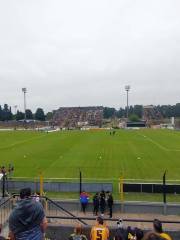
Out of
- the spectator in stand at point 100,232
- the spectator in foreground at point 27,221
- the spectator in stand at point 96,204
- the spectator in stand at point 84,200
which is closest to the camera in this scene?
the spectator in foreground at point 27,221

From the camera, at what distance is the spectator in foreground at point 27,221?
6.96 metres

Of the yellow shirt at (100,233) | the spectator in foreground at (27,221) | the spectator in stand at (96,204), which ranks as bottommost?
the spectator in stand at (96,204)

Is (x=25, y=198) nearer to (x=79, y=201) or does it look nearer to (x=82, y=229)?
(x=82, y=229)

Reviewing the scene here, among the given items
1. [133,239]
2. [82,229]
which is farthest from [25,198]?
[82,229]

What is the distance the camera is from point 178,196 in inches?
863

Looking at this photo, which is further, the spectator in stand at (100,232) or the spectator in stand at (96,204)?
the spectator in stand at (96,204)

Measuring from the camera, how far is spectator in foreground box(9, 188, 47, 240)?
22.8ft

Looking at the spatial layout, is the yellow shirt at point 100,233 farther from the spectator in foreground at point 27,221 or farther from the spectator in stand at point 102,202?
the spectator in stand at point 102,202

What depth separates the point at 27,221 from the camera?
6945 mm

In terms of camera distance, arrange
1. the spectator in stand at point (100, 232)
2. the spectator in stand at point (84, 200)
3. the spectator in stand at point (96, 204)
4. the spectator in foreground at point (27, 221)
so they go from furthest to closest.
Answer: the spectator in stand at point (84, 200) → the spectator in stand at point (96, 204) → the spectator in stand at point (100, 232) → the spectator in foreground at point (27, 221)

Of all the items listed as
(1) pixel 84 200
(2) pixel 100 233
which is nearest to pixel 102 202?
(1) pixel 84 200

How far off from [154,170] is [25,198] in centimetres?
2689

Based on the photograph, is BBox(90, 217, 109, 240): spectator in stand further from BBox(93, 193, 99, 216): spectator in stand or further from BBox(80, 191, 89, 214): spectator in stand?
BBox(80, 191, 89, 214): spectator in stand

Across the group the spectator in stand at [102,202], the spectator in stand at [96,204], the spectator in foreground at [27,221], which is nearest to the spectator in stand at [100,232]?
the spectator in foreground at [27,221]
